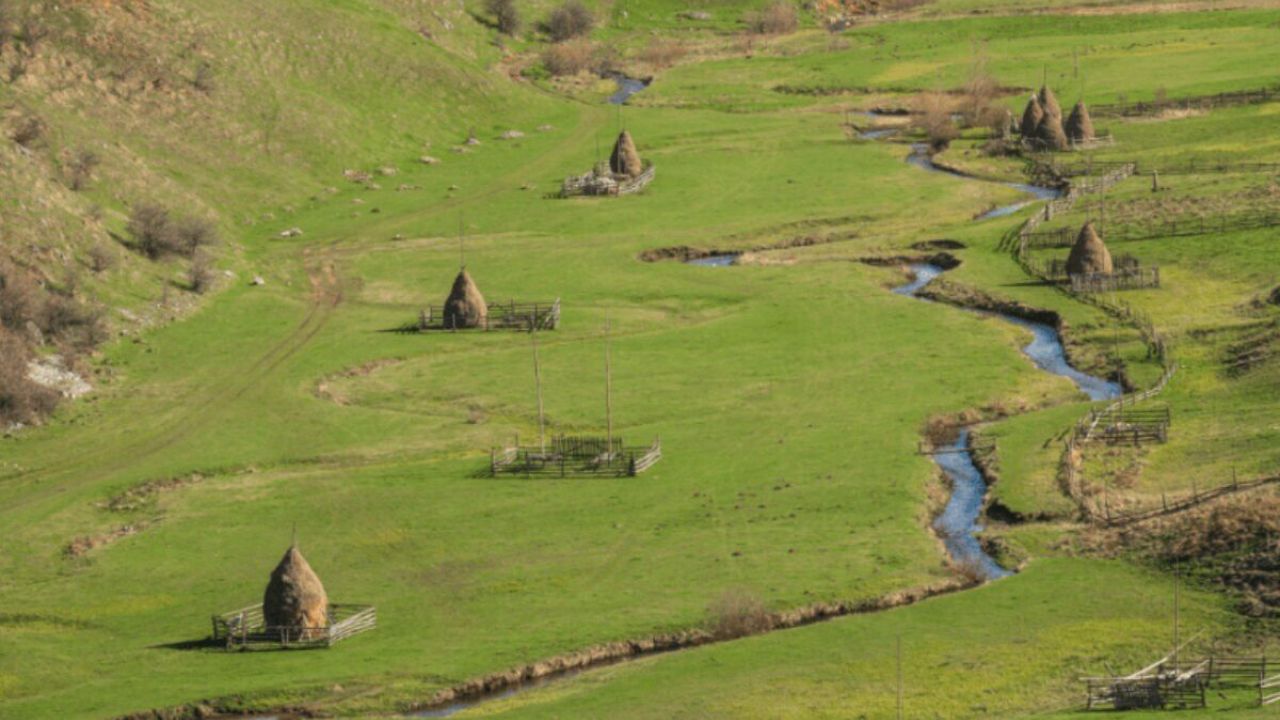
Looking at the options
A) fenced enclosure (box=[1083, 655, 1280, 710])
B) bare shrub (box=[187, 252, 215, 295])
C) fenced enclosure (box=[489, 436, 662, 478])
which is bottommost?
fenced enclosure (box=[1083, 655, 1280, 710])

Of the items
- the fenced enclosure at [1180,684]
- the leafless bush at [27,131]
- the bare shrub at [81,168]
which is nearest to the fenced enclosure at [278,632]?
the fenced enclosure at [1180,684]

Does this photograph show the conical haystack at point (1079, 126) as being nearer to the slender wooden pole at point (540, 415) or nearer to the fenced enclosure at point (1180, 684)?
the slender wooden pole at point (540, 415)

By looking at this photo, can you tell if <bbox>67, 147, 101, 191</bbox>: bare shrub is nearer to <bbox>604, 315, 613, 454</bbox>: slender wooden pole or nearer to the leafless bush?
the leafless bush

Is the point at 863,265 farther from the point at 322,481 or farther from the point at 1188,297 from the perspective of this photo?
the point at 322,481

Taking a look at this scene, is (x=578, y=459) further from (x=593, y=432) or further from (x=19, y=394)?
(x=19, y=394)

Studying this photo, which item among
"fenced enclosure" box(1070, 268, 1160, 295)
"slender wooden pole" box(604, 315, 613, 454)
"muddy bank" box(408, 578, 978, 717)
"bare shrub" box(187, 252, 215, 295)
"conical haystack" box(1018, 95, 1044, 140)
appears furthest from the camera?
"conical haystack" box(1018, 95, 1044, 140)

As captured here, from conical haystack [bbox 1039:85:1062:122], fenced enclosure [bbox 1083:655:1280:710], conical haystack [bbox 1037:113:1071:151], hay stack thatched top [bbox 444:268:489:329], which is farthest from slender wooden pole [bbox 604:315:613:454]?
conical haystack [bbox 1039:85:1062:122]

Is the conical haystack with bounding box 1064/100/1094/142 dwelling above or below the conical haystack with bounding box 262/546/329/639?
above

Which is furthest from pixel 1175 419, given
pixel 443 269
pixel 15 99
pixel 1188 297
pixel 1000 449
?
pixel 15 99

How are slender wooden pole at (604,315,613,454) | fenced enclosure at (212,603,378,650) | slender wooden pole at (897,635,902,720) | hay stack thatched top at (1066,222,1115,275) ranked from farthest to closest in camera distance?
hay stack thatched top at (1066,222,1115,275), slender wooden pole at (604,315,613,454), fenced enclosure at (212,603,378,650), slender wooden pole at (897,635,902,720)
